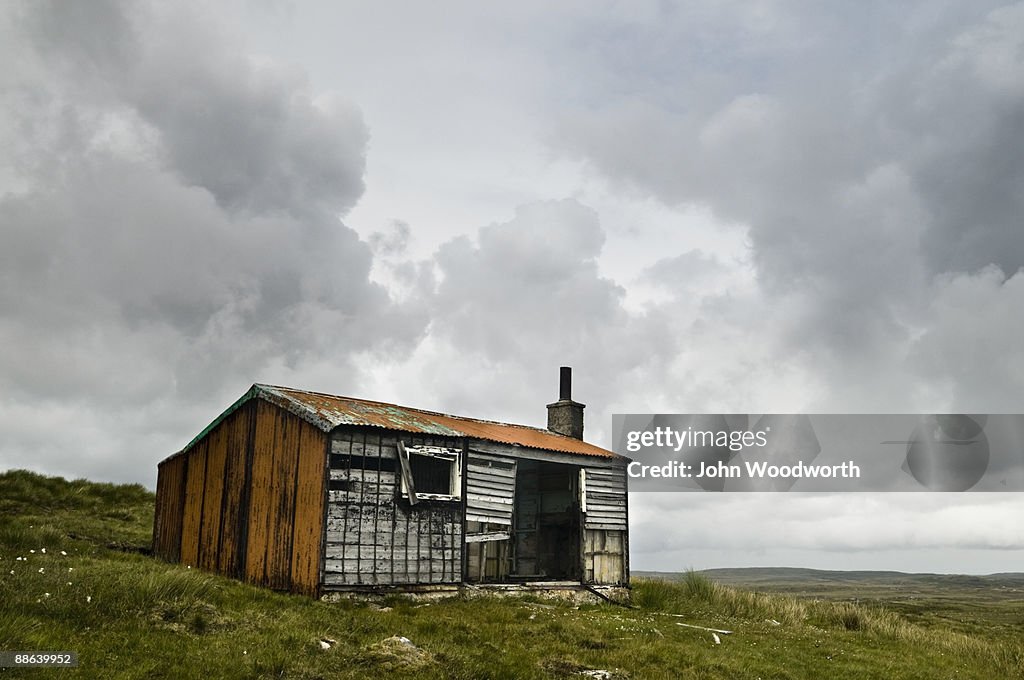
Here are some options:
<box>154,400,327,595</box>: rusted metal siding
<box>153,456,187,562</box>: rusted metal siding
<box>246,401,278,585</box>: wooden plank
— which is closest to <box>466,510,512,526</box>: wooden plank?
<box>154,400,327,595</box>: rusted metal siding

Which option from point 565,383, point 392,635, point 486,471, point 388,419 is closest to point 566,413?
point 565,383

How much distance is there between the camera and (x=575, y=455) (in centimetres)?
2627

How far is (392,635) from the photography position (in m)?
15.6

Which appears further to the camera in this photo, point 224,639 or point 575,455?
point 575,455

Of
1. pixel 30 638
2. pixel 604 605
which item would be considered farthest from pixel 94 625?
pixel 604 605

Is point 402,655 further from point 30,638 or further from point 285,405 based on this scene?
point 285,405

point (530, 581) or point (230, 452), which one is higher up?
point (230, 452)

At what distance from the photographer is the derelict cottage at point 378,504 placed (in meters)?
19.4

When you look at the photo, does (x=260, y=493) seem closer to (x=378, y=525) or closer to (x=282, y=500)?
(x=282, y=500)

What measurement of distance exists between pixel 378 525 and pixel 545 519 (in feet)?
30.5

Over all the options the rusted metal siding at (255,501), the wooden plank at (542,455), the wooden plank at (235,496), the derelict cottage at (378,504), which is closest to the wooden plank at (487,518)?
the derelict cottage at (378,504)

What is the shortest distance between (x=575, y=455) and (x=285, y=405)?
385 inches

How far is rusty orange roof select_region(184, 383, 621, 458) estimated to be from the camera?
2017 cm

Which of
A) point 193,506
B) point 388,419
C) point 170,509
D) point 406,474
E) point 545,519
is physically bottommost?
point 545,519
